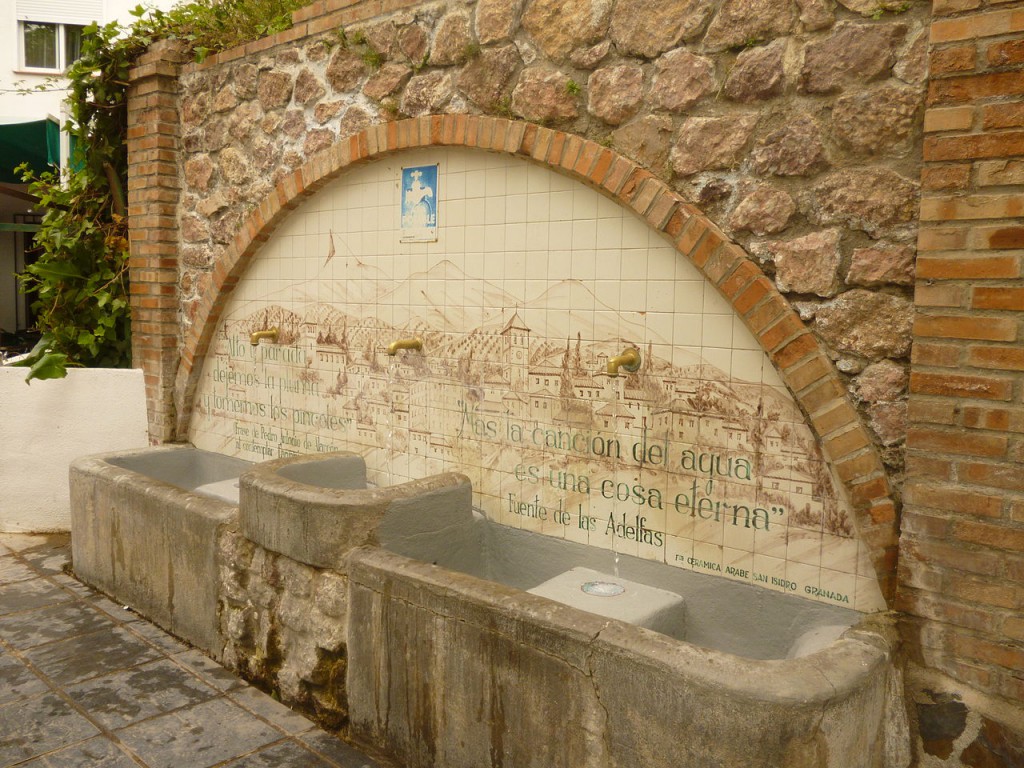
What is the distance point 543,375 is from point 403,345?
0.67m

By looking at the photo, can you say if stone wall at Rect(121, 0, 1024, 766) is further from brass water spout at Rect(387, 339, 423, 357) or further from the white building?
the white building

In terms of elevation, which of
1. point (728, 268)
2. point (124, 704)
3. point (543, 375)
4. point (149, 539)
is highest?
point (728, 268)

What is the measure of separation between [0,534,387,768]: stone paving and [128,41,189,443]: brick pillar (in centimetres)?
145

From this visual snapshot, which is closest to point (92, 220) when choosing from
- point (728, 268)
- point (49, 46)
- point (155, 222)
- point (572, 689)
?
point (155, 222)

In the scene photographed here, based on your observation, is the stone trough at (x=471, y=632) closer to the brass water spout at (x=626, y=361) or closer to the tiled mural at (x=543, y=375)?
the tiled mural at (x=543, y=375)

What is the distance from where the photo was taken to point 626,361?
2.97 m

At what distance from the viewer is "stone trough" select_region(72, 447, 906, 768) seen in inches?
82.6

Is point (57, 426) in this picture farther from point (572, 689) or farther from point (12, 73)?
point (12, 73)

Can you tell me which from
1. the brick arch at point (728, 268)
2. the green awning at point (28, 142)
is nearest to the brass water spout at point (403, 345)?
the brick arch at point (728, 268)

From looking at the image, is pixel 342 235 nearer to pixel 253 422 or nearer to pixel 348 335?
pixel 348 335

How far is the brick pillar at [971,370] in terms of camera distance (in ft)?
6.91

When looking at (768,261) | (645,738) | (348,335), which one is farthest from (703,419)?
(348,335)

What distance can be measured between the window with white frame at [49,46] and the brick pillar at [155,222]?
11.4 meters

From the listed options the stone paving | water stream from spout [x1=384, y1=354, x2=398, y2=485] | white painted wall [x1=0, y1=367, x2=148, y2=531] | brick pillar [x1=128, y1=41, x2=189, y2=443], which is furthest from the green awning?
water stream from spout [x1=384, y1=354, x2=398, y2=485]
